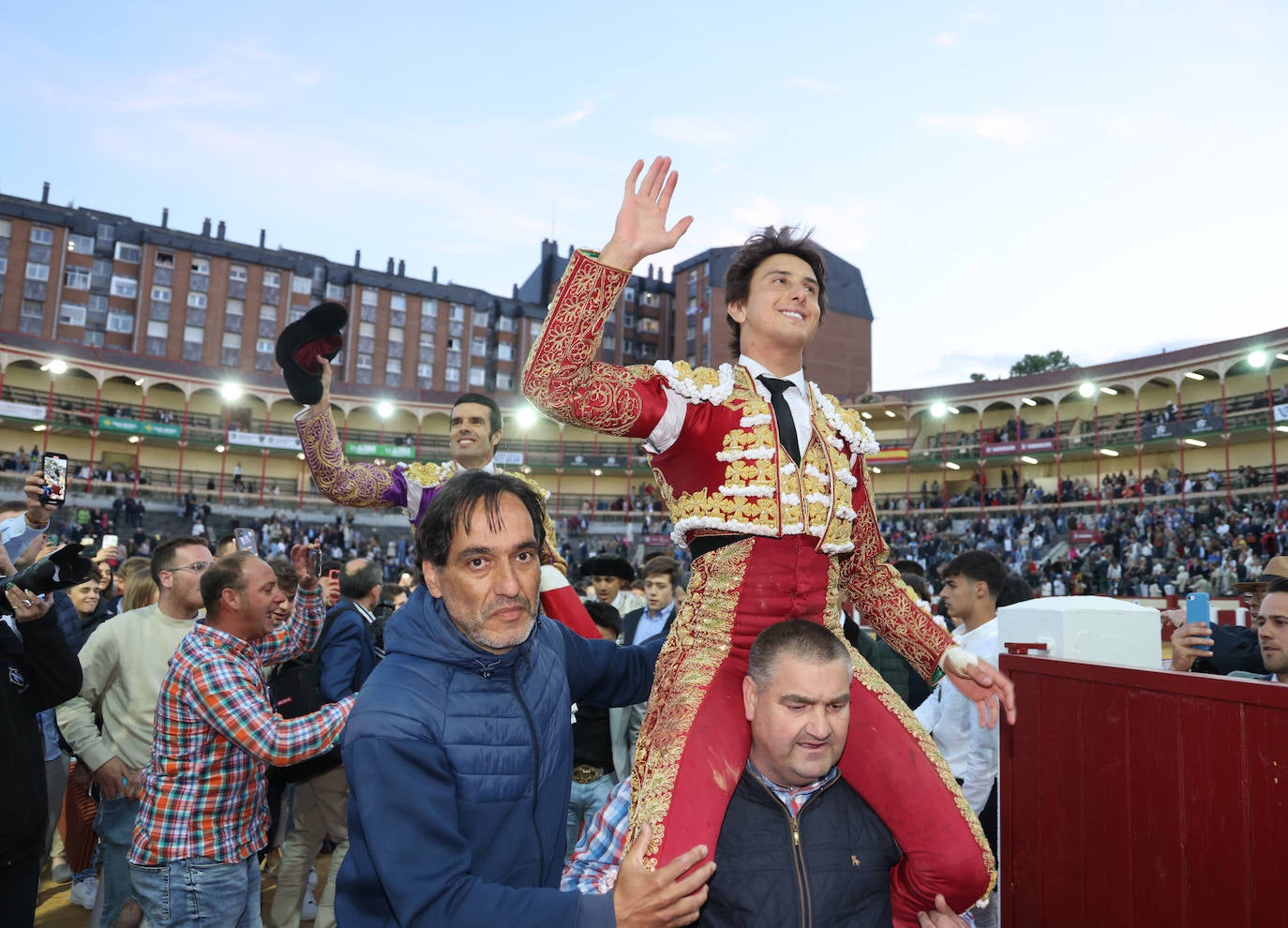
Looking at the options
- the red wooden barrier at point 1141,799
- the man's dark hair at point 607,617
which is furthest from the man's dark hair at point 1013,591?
the man's dark hair at point 607,617

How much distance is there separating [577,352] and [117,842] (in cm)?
343

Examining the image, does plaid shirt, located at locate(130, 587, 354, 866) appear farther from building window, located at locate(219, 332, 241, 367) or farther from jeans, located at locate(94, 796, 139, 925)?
building window, located at locate(219, 332, 241, 367)

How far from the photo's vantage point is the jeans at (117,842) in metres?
3.89

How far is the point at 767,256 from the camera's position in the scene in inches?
105

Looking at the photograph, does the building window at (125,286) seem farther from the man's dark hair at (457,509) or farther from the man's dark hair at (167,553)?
the man's dark hair at (457,509)

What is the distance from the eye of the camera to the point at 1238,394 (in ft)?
113

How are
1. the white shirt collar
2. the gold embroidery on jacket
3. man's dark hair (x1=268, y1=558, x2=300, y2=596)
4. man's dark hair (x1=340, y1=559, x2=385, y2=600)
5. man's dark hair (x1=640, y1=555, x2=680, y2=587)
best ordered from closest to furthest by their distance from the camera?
the gold embroidery on jacket < the white shirt collar < man's dark hair (x1=268, y1=558, x2=300, y2=596) < man's dark hair (x1=340, y1=559, x2=385, y2=600) < man's dark hair (x1=640, y1=555, x2=680, y2=587)

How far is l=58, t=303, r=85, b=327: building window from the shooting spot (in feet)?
161

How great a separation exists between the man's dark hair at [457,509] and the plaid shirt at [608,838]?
83 cm

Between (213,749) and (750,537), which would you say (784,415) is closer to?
(750,537)

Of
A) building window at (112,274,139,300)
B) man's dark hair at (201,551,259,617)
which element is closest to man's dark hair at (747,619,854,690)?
man's dark hair at (201,551,259,617)

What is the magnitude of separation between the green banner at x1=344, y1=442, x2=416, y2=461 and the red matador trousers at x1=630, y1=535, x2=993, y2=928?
134ft

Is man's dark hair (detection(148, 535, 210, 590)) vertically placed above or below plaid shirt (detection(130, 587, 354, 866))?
above

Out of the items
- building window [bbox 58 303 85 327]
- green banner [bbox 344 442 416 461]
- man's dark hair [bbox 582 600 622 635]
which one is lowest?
man's dark hair [bbox 582 600 622 635]
